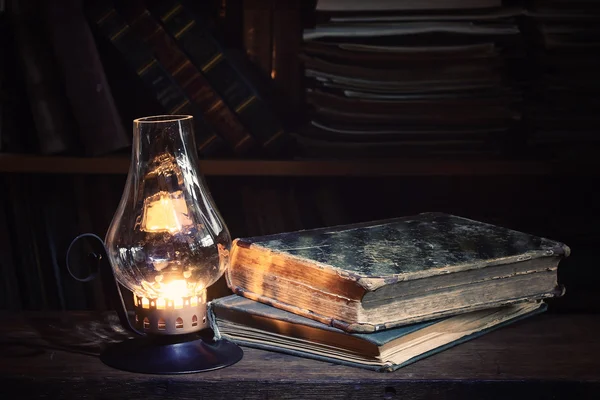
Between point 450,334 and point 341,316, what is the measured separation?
18 cm

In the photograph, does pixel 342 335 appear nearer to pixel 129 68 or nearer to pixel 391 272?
pixel 391 272

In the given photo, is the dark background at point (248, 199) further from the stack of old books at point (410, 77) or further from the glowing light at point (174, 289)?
the glowing light at point (174, 289)

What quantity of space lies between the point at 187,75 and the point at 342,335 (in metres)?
0.67

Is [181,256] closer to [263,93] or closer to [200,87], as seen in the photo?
[200,87]

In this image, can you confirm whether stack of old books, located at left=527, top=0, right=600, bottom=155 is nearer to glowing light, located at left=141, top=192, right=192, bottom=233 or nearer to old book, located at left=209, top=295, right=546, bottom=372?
old book, located at left=209, top=295, right=546, bottom=372

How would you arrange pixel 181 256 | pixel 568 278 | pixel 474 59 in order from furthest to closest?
pixel 568 278, pixel 474 59, pixel 181 256

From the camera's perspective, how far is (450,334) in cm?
129

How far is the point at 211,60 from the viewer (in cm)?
168

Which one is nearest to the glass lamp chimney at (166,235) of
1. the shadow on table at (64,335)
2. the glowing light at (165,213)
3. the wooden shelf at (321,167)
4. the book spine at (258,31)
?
the glowing light at (165,213)

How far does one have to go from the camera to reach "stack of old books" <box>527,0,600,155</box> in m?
1.64

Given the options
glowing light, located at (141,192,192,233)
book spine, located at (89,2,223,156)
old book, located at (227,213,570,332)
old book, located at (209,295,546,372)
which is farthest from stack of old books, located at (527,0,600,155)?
glowing light, located at (141,192,192,233)

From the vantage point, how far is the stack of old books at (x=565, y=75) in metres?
1.64

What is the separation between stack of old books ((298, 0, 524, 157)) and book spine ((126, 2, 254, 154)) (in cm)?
13

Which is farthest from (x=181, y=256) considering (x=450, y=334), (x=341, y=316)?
(x=450, y=334)
